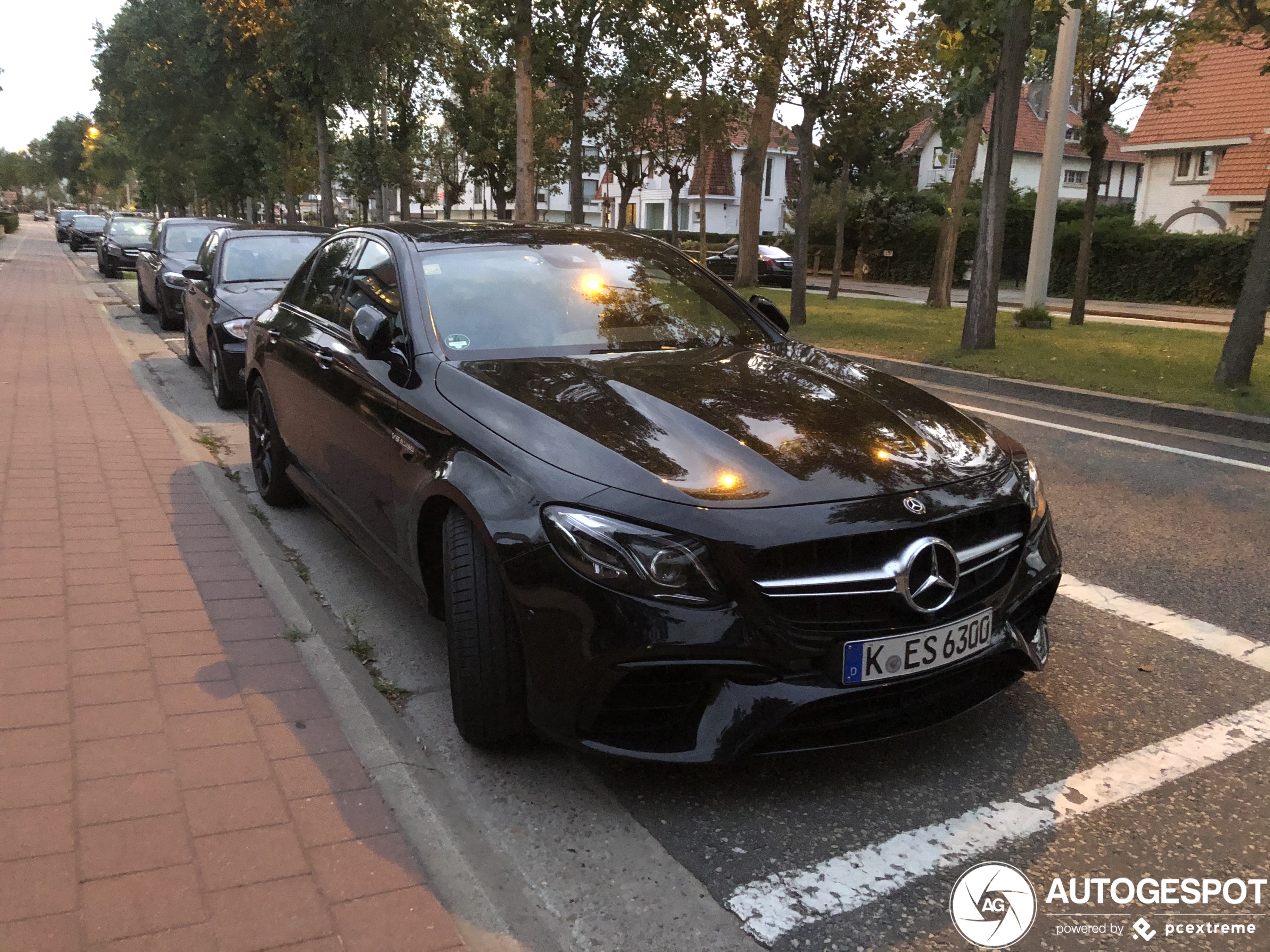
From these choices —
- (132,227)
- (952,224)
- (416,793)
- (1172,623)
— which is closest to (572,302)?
(416,793)

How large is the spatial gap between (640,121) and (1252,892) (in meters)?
27.8

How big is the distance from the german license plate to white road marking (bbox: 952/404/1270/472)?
471cm

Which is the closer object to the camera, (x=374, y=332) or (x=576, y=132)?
(x=374, y=332)

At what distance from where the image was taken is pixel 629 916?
2473 millimetres

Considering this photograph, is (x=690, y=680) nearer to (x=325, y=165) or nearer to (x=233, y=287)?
(x=233, y=287)

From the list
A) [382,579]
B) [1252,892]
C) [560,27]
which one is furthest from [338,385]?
[560,27]

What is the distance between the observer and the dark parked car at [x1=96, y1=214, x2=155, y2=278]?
85.5 ft

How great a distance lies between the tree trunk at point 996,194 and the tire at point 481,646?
33.4 ft

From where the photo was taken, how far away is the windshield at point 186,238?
1498 centimetres

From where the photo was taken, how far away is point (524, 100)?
18.2 meters

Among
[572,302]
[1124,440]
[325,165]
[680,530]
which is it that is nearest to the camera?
[680,530]

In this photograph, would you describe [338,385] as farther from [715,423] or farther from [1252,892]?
[1252,892]

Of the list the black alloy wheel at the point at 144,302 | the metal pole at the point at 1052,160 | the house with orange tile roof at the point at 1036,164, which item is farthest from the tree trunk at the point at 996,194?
the house with orange tile roof at the point at 1036,164

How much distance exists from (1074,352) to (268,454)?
9.85 metres
